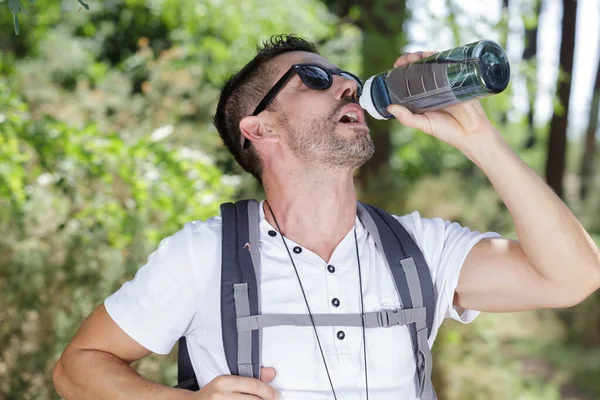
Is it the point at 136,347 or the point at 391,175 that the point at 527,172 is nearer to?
the point at 136,347

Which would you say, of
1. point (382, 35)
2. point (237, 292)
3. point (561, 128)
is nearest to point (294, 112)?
point (237, 292)

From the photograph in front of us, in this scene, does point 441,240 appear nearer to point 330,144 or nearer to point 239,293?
point 330,144

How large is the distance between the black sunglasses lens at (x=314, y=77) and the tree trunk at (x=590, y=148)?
483 inches

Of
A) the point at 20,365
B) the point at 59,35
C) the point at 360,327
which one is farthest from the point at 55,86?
the point at 360,327

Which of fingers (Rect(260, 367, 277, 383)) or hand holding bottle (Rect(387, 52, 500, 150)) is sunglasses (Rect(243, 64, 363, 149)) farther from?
fingers (Rect(260, 367, 277, 383))

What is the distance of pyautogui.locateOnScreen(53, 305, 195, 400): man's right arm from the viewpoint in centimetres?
195

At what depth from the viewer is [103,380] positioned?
6.44 feet

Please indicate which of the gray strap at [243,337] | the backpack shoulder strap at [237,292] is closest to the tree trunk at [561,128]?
the backpack shoulder strap at [237,292]

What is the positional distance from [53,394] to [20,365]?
20cm

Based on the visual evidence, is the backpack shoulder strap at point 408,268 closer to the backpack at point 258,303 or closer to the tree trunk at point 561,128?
the backpack at point 258,303

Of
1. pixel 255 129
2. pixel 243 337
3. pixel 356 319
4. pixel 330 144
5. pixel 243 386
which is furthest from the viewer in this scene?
pixel 255 129

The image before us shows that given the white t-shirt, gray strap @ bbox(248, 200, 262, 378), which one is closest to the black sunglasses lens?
gray strap @ bbox(248, 200, 262, 378)

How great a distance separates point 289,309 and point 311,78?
73 centimetres

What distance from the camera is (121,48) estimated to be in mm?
9133
